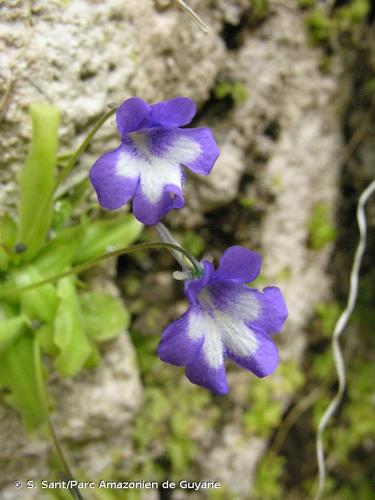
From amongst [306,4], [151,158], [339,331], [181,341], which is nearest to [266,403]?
[339,331]

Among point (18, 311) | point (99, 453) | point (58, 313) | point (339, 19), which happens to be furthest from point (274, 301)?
point (339, 19)

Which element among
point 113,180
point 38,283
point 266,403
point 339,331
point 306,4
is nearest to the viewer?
point 113,180

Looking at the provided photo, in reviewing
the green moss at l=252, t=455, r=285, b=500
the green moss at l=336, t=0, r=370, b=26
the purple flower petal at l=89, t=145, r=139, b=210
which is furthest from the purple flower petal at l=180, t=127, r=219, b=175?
the green moss at l=252, t=455, r=285, b=500

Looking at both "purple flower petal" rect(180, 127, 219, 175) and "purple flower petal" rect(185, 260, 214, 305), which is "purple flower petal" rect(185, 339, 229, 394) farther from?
"purple flower petal" rect(180, 127, 219, 175)

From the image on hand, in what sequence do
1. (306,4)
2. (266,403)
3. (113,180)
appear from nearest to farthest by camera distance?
(113,180) < (306,4) < (266,403)

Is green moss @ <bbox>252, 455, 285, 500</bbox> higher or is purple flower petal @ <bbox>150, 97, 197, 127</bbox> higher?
purple flower petal @ <bbox>150, 97, 197, 127</bbox>

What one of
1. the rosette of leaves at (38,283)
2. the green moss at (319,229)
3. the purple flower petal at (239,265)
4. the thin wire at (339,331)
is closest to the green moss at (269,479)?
the thin wire at (339,331)

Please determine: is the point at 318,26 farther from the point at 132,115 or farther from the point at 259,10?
the point at 132,115
